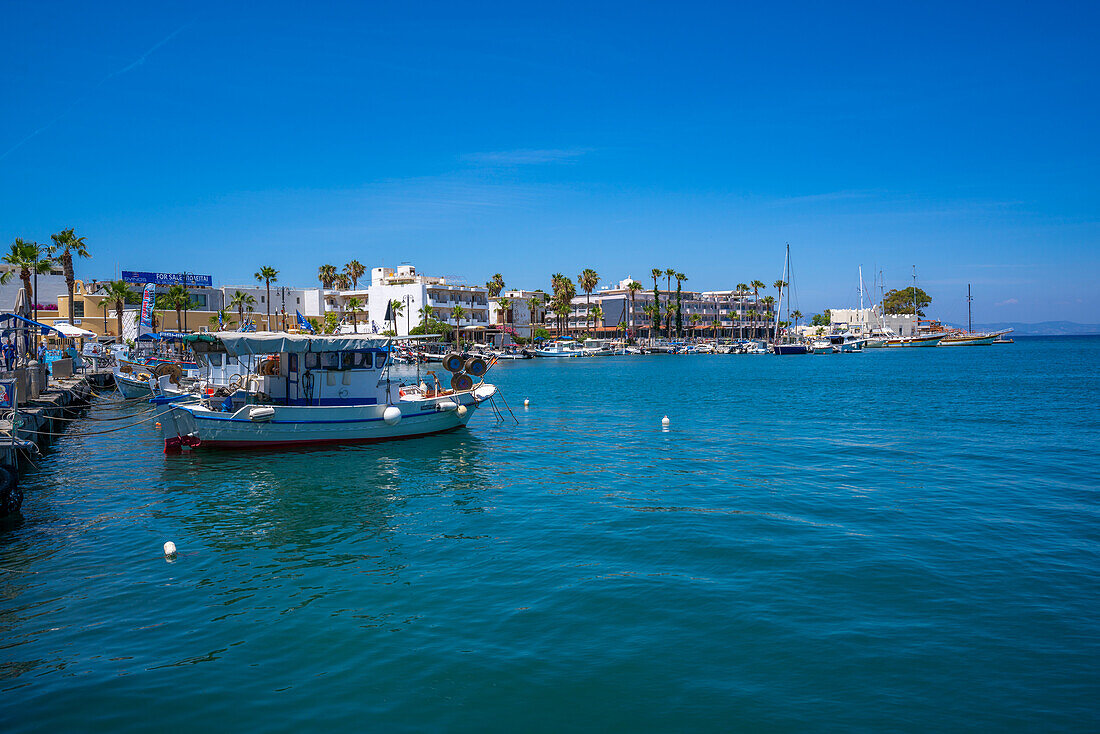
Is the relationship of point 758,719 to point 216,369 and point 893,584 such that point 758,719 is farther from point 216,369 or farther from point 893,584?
point 216,369

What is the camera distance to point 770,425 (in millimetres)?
33781

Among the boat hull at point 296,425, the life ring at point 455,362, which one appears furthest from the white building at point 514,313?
the boat hull at point 296,425

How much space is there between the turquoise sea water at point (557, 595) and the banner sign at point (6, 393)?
95.8 inches

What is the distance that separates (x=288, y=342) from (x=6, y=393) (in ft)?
29.5

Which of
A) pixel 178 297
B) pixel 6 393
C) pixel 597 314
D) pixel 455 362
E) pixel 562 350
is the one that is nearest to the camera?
pixel 6 393

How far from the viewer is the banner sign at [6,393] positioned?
21953 mm

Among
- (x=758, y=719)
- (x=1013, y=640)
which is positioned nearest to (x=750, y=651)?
(x=758, y=719)

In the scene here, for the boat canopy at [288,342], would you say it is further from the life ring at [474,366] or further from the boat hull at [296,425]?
the life ring at [474,366]

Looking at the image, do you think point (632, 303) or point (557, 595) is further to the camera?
point (632, 303)

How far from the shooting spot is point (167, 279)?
3351 inches

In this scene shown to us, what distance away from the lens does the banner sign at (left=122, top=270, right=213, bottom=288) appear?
274 feet

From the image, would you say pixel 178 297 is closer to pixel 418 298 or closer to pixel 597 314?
pixel 418 298

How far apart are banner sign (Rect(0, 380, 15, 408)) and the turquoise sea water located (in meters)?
2.43

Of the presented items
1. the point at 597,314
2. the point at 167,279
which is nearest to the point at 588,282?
the point at 597,314
